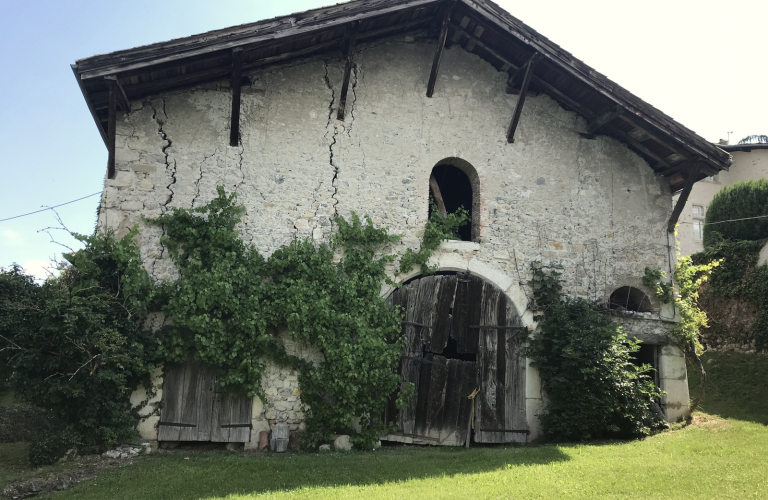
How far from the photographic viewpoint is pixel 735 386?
11.5m

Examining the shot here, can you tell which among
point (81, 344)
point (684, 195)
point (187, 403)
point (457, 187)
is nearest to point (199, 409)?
point (187, 403)

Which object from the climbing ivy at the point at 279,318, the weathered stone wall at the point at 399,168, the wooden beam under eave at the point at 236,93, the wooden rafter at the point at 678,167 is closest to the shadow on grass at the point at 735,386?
the weathered stone wall at the point at 399,168

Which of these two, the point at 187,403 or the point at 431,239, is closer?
the point at 187,403

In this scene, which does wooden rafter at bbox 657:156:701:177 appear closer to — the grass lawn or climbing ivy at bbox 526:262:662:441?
climbing ivy at bbox 526:262:662:441

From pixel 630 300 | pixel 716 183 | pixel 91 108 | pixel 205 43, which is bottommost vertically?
pixel 630 300

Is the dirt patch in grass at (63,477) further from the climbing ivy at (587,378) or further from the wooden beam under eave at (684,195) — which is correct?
the wooden beam under eave at (684,195)

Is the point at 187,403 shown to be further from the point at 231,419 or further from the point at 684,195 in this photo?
the point at 684,195

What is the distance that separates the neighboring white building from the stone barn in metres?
12.0

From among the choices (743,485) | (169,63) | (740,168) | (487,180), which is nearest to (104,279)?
(169,63)

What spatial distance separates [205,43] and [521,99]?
16.3 ft

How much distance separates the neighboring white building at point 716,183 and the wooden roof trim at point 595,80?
1188 centimetres

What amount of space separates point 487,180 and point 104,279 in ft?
19.4

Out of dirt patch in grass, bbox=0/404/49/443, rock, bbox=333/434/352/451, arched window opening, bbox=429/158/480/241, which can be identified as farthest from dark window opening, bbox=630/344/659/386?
dirt patch in grass, bbox=0/404/49/443

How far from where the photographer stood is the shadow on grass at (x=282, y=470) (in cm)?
571
